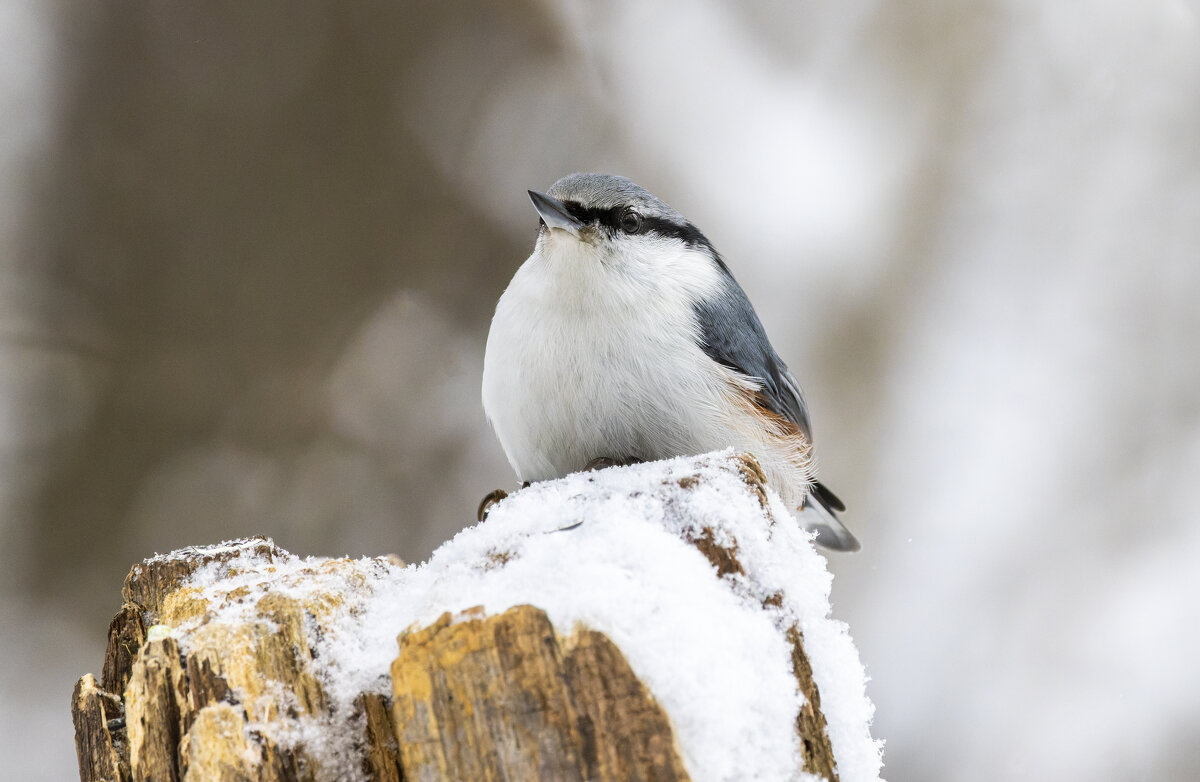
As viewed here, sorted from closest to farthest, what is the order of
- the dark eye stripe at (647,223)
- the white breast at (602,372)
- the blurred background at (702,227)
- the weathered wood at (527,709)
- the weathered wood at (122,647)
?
the weathered wood at (527,709)
the weathered wood at (122,647)
the white breast at (602,372)
the dark eye stripe at (647,223)
the blurred background at (702,227)

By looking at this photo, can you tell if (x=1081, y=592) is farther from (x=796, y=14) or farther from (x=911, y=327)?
(x=796, y=14)

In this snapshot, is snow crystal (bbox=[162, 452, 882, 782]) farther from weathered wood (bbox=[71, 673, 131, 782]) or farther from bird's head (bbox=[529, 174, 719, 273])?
bird's head (bbox=[529, 174, 719, 273])

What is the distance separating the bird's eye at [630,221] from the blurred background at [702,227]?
0.76 meters

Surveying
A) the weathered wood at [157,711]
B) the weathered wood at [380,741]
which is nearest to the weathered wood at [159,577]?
the weathered wood at [157,711]

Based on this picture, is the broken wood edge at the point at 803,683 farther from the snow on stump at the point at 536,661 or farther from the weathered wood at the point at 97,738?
the weathered wood at the point at 97,738

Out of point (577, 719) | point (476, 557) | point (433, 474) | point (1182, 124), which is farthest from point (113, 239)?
point (1182, 124)

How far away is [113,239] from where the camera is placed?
2031mm

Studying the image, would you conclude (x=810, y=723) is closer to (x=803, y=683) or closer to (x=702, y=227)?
Answer: (x=803, y=683)

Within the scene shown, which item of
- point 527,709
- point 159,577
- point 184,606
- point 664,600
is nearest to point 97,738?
point 184,606

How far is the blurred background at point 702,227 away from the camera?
80.9 inches

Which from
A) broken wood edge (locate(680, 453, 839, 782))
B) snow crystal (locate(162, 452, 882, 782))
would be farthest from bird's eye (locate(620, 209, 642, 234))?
broken wood edge (locate(680, 453, 839, 782))

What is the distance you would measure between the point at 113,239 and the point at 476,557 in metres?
1.49

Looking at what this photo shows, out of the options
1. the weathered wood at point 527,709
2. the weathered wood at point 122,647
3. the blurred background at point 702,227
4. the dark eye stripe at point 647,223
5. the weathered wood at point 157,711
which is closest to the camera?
the weathered wood at point 527,709

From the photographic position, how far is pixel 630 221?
64.1 inches
